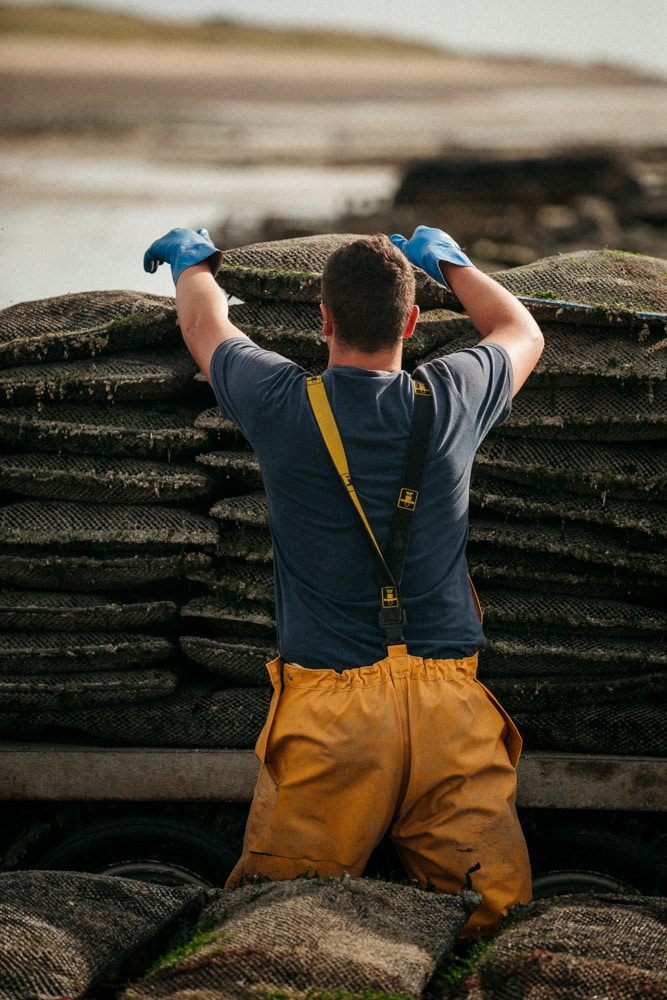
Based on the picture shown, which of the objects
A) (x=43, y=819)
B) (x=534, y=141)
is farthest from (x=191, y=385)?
(x=534, y=141)

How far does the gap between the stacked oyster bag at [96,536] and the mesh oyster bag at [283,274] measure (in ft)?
0.88

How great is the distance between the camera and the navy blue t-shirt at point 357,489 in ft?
8.91

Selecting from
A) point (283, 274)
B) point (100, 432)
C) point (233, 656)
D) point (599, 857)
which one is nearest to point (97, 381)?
point (100, 432)

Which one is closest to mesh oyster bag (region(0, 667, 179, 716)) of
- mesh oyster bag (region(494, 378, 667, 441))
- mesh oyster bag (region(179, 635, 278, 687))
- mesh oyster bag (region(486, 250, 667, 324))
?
mesh oyster bag (region(179, 635, 278, 687))

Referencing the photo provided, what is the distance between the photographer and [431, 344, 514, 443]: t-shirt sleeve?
2.79m

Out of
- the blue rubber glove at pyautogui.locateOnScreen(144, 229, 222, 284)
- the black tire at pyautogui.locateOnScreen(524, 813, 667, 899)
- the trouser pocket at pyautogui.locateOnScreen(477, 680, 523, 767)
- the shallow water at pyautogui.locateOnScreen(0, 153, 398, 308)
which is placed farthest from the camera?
the shallow water at pyautogui.locateOnScreen(0, 153, 398, 308)

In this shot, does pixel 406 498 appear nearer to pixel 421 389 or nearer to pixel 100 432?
pixel 421 389

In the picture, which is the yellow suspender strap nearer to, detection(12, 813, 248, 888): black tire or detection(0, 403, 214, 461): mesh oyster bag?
detection(0, 403, 214, 461): mesh oyster bag

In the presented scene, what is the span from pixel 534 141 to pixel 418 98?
24251 millimetres

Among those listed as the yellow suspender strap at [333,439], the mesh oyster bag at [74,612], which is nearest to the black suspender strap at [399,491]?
the yellow suspender strap at [333,439]

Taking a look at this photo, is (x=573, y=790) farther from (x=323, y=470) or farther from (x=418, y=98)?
(x=418, y=98)

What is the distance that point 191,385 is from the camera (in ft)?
12.2

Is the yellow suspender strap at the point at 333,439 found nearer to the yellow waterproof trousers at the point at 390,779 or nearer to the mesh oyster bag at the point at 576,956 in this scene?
the yellow waterproof trousers at the point at 390,779

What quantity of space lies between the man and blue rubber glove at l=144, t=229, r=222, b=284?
437mm
